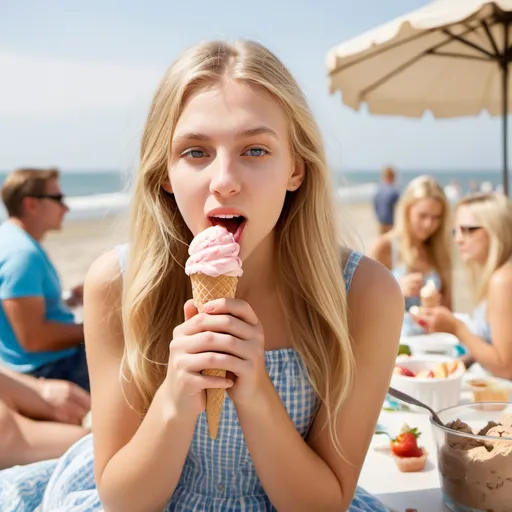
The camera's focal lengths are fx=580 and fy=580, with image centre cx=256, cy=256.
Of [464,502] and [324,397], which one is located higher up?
[324,397]

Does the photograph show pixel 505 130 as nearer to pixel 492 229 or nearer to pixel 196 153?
pixel 492 229

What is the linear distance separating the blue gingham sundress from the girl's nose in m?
0.66

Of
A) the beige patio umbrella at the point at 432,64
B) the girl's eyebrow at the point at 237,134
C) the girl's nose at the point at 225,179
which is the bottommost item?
the girl's nose at the point at 225,179

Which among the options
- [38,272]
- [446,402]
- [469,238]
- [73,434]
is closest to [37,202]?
[38,272]

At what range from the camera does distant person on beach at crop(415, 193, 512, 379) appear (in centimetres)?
365

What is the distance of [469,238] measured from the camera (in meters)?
4.41

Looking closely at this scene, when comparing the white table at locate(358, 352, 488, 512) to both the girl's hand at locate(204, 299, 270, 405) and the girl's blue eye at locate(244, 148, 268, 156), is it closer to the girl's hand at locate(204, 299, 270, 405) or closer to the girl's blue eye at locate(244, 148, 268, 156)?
the girl's hand at locate(204, 299, 270, 405)

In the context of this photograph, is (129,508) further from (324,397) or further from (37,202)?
(37,202)

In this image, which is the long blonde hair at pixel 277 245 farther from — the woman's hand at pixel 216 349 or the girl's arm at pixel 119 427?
the woman's hand at pixel 216 349

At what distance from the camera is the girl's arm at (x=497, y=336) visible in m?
3.63

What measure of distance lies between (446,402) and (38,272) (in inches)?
128

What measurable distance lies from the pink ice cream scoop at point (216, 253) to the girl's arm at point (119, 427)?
0.35 meters

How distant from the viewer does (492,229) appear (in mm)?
4277

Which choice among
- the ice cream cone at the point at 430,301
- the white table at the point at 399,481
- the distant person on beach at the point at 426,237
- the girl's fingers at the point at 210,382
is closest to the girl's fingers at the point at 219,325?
the girl's fingers at the point at 210,382
